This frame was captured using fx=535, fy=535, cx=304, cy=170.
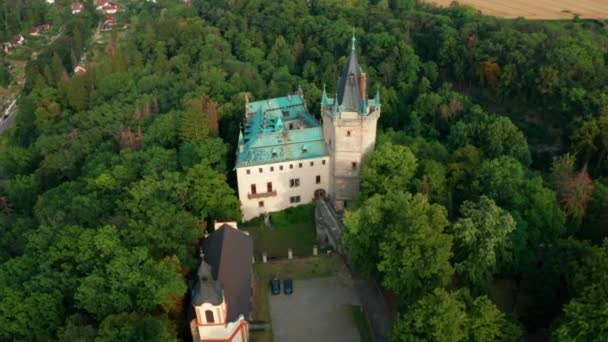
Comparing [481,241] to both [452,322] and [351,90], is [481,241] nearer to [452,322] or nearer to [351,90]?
[452,322]

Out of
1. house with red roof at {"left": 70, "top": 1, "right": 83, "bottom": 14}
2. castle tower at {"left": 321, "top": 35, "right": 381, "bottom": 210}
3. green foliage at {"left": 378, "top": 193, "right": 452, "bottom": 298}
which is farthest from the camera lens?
house with red roof at {"left": 70, "top": 1, "right": 83, "bottom": 14}

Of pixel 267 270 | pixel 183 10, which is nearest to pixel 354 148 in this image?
pixel 267 270

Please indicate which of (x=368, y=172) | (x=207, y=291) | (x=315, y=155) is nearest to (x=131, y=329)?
(x=207, y=291)

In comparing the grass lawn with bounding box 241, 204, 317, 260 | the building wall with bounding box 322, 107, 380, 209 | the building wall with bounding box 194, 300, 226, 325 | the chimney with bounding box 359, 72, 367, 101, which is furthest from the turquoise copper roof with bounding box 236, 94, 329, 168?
the building wall with bounding box 194, 300, 226, 325

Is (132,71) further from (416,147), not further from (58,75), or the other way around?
(416,147)

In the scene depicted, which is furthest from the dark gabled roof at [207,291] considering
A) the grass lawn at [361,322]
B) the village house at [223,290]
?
the grass lawn at [361,322]

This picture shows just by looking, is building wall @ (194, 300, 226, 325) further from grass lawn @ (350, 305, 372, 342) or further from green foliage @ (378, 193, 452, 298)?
green foliage @ (378, 193, 452, 298)

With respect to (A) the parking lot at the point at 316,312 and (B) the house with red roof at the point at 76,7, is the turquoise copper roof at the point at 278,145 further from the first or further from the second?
(B) the house with red roof at the point at 76,7
